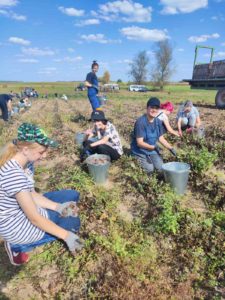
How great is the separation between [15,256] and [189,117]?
6.01 metres

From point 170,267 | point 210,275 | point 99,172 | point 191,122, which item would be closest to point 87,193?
point 99,172

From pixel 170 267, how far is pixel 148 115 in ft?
9.13

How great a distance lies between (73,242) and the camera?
3.13m

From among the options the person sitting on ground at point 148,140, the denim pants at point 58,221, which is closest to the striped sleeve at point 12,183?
the denim pants at point 58,221

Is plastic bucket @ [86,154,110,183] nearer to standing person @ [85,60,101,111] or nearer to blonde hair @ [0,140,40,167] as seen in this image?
blonde hair @ [0,140,40,167]

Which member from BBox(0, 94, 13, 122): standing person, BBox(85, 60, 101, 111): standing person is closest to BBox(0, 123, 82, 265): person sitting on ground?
BBox(85, 60, 101, 111): standing person

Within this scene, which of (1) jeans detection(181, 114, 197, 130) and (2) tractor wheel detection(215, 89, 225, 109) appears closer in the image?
(1) jeans detection(181, 114, 197, 130)

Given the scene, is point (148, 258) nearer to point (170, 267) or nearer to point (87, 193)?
point (170, 267)

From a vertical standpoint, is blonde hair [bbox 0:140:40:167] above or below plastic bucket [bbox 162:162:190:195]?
above

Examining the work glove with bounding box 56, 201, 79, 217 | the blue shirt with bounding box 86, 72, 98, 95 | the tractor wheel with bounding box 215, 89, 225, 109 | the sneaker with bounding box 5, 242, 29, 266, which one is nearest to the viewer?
the sneaker with bounding box 5, 242, 29, 266

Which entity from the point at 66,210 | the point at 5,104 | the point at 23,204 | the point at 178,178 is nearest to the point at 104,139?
the point at 178,178

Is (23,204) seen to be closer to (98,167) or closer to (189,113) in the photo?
(98,167)

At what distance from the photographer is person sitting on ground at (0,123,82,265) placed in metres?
2.58

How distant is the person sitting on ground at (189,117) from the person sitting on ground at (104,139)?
2.57m
